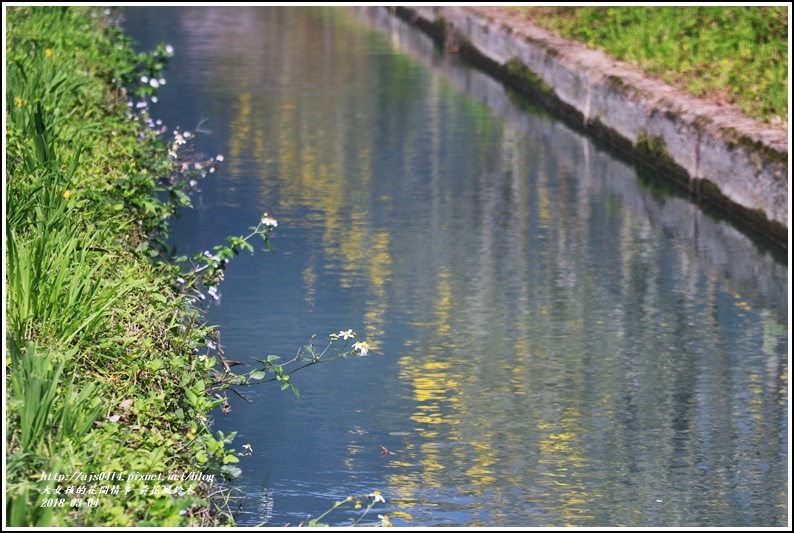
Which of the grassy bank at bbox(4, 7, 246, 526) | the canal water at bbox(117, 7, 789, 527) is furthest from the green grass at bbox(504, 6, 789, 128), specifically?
the grassy bank at bbox(4, 7, 246, 526)

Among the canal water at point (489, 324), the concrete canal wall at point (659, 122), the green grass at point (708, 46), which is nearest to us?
the canal water at point (489, 324)

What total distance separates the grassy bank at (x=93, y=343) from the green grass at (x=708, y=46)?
16.3ft

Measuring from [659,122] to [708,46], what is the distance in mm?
1873

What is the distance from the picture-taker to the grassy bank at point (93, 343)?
12.9 feet

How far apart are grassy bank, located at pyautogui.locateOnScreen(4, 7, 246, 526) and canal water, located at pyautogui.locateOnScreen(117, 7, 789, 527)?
0.62 m

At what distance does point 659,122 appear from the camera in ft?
37.3

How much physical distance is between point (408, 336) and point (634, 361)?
1128mm

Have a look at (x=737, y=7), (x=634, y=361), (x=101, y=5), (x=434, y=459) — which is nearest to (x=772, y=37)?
(x=737, y=7)

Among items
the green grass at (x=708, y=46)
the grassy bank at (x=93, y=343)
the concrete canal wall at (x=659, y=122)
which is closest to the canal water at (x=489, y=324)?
the concrete canal wall at (x=659, y=122)

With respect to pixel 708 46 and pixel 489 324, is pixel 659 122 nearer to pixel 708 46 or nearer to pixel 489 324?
pixel 708 46

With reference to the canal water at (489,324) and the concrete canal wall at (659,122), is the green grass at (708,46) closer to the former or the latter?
the concrete canal wall at (659,122)

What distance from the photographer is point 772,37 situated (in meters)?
12.7

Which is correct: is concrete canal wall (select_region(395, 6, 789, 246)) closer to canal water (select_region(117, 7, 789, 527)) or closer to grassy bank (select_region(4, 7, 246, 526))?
canal water (select_region(117, 7, 789, 527))

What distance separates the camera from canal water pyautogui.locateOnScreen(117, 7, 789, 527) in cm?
544
